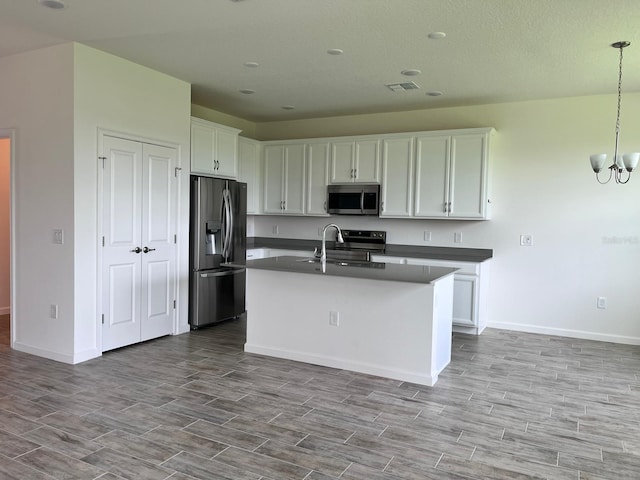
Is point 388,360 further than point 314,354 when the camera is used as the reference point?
No

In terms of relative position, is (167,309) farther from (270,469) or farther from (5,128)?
(270,469)

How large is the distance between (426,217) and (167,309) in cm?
320

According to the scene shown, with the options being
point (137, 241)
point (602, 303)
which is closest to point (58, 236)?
point (137, 241)

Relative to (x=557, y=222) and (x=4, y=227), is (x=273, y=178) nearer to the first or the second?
(x=4, y=227)

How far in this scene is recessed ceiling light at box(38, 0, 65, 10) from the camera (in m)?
3.24

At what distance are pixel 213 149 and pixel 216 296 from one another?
1.73 m

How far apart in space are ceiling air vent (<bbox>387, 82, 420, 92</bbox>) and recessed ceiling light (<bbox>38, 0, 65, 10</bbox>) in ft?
10.1

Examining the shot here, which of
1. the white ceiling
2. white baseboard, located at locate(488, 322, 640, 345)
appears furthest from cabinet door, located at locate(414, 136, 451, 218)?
white baseboard, located at locate(488, 322, 640, 345)

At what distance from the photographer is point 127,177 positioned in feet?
15.1

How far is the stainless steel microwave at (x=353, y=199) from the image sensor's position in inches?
246

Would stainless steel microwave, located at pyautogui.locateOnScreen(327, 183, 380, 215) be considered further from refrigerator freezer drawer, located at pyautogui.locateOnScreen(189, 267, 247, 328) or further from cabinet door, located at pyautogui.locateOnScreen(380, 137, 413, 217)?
refrigerator freezer drawer, located at pyautogui.locateOnScreen(189, 267, 247, 328)

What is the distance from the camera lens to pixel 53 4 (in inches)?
130

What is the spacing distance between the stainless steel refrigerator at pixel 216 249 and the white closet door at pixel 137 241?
0.29 m

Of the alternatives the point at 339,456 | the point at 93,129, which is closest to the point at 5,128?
the point at 93,129
